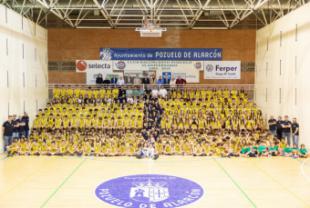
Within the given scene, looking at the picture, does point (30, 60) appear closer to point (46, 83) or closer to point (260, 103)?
point (46, 83)

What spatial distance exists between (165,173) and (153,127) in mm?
8580

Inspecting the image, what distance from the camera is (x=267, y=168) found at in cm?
1575

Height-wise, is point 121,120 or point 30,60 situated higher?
point 30,60

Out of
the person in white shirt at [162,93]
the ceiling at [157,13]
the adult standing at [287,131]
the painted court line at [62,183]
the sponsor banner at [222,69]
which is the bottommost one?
the painted court line at [62,183]

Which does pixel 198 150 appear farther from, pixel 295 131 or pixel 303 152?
pixel 295 131

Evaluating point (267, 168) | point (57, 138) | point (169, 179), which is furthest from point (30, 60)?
point (267, 168)

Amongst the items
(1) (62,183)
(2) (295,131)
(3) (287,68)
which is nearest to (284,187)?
(2) (295,131)

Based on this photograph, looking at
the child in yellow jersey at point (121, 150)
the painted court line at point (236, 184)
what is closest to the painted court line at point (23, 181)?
the child in yellow jersey at point (121, 150)

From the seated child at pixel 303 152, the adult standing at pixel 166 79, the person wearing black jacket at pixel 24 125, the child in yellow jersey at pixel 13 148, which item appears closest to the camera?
the seated child at pixel 303 152

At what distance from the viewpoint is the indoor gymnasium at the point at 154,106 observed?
1283 centimetres

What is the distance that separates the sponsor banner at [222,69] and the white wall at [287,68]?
2045 millimetres

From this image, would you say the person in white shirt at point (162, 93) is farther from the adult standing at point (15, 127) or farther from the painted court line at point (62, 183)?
the adult standing at point (15, 127)

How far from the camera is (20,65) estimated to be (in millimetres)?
21984

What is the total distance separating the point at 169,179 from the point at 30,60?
15.0 metres
